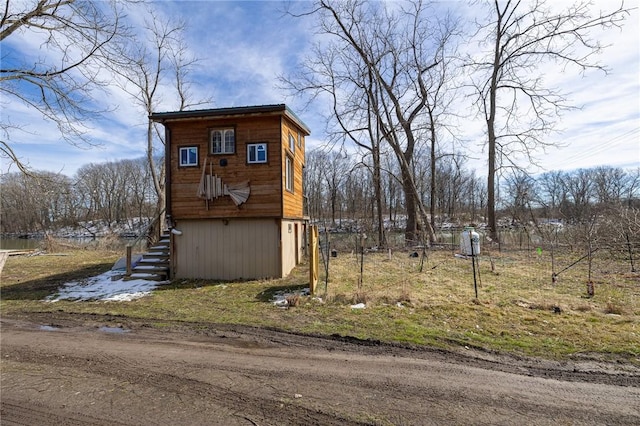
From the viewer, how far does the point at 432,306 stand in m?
6.84

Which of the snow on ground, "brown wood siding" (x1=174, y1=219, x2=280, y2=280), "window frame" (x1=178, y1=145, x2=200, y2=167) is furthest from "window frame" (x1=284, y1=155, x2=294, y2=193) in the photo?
the snow on ground

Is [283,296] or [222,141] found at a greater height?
[222,141]

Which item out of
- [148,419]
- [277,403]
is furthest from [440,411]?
[148,419]

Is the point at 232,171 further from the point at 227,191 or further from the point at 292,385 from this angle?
the point at 292,385

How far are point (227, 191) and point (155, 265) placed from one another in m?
3.73

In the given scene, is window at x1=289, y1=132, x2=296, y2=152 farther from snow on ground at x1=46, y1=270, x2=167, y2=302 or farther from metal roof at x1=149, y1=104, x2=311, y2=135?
snow on ground at x1=46, y1=270, x2=167, y2=302

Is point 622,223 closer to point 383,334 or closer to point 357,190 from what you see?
point 383,334

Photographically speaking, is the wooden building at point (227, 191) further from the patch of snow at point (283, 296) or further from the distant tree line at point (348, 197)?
the distant tree line at point (348, 197)

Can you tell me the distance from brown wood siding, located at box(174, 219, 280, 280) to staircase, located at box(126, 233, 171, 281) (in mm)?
437

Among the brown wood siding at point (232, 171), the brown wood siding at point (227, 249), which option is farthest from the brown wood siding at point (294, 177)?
the brown wood siding at point (227, 249)

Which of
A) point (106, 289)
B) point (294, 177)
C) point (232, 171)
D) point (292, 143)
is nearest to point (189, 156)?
point (232, 171)

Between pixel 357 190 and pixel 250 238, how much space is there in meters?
38.9

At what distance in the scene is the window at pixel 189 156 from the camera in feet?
36.9

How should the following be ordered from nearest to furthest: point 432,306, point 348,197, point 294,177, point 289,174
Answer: point 432,306 < point 289,174 < point 294,177 < point 348,197
